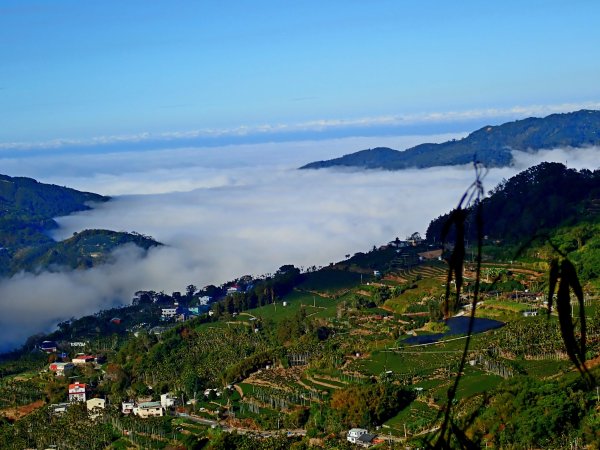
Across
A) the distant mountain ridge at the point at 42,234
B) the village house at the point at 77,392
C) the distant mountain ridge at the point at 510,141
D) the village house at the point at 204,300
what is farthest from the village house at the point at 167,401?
the distant mountain ridge at the point at 510,141

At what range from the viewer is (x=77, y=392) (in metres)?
38.7

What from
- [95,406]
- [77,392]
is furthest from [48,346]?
[95,406]

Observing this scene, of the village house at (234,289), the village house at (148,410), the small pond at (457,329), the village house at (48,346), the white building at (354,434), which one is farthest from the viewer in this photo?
the village house at (234,289)

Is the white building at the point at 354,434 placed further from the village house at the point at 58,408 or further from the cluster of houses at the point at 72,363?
the cluster of houses at the point at 72,363

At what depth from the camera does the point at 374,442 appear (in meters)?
24.8

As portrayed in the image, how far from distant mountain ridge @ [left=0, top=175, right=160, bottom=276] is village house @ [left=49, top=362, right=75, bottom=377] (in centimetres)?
4285

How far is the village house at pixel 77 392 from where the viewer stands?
Answer: 38.2 m

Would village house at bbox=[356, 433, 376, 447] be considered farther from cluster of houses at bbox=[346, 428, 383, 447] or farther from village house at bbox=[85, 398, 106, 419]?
village house at bbox=[85, 398, 106, 419]

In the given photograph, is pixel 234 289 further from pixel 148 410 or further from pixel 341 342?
pixel 148 410

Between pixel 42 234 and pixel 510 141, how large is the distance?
2890 inches

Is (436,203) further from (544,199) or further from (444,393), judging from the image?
(444,393)

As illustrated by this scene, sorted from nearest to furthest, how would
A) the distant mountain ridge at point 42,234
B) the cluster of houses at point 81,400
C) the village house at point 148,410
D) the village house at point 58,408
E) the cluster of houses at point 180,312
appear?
1. the village house at point 148,410
2. the cluster of houses at point 81,400
3. the village house at point 58,408
4. the cluster of houses at point 180,312
5. the distant mountain ridge at point 42,234

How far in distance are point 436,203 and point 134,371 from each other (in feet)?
214

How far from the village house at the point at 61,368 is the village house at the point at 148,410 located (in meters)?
11.2
